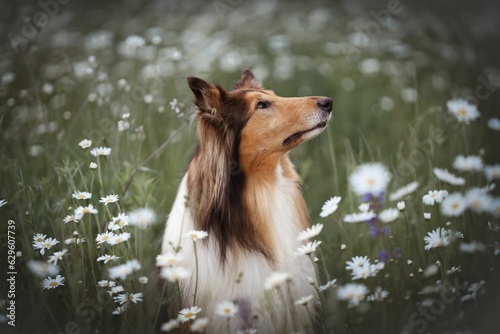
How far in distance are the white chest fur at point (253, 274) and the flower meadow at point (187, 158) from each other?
0.05 metres

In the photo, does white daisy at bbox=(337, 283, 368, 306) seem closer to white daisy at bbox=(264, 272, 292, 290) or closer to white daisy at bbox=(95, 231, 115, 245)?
white daisy at bbox=(264, 272, 292, 290)

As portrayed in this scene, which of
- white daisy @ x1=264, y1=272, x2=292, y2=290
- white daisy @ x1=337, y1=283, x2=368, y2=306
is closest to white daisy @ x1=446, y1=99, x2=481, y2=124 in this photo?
white daisy @ x1=337, y1=283, x2=368, y2=306

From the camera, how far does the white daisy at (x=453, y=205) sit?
6.46ft

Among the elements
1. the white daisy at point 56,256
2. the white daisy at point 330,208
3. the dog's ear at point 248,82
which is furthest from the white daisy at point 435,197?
the white daisy at point 56,256

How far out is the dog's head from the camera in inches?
79.4

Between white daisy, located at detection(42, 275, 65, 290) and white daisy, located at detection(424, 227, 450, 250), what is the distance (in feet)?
3.66

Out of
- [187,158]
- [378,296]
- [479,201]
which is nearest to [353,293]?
[378,296]

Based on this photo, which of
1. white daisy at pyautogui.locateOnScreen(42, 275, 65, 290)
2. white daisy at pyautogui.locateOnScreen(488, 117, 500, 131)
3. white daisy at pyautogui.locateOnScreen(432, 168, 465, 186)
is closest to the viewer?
white daisy at pyautogui.locateOnScreen(42, 275, 65, 290)

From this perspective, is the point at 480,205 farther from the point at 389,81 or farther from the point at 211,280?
the point at 389,81

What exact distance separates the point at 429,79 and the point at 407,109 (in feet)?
1.78

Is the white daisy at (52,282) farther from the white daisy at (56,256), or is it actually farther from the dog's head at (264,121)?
the dog's head at (264,121)

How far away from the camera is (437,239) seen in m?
1.87

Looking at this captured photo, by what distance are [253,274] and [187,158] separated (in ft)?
3.34

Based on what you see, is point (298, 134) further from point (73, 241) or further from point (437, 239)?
point (73, 241)
